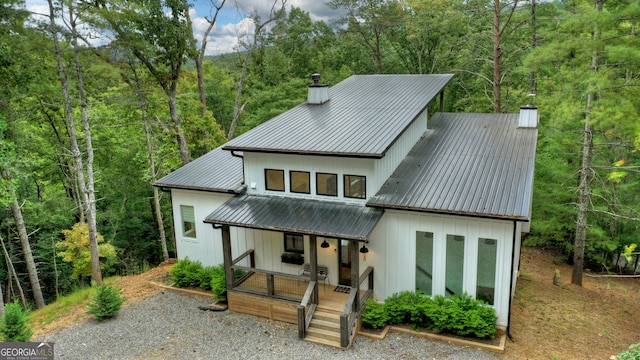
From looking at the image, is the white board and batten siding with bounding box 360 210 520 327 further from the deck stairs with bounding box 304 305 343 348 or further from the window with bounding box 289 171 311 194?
the window with bounding box 289 171 311 194

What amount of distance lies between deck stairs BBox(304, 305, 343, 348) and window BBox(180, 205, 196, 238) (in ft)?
17.5

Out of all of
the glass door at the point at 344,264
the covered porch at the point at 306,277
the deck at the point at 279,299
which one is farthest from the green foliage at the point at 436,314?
the glass door at the point at 344,264

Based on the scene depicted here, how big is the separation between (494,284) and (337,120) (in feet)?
20.9

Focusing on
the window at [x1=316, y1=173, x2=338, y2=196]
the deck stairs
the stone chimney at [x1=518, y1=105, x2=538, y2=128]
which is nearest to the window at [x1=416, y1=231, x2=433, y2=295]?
the deck stairs

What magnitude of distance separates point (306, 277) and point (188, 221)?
5.09 meters

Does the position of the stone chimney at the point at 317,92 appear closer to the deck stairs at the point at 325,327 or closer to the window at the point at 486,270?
the deck stairs at the point at 325,327

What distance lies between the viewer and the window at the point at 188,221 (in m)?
13.5

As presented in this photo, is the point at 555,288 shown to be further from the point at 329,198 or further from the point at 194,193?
the point at 194,193

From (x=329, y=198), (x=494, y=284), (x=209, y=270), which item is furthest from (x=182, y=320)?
(x=494, y=284)

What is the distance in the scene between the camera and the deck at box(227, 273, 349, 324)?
1089cm

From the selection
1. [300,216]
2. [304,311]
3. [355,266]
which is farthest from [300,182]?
[304,311]

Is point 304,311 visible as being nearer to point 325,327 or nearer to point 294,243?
point 325,327

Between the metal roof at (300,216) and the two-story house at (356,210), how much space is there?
4 cm

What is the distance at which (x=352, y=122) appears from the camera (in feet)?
40.9
